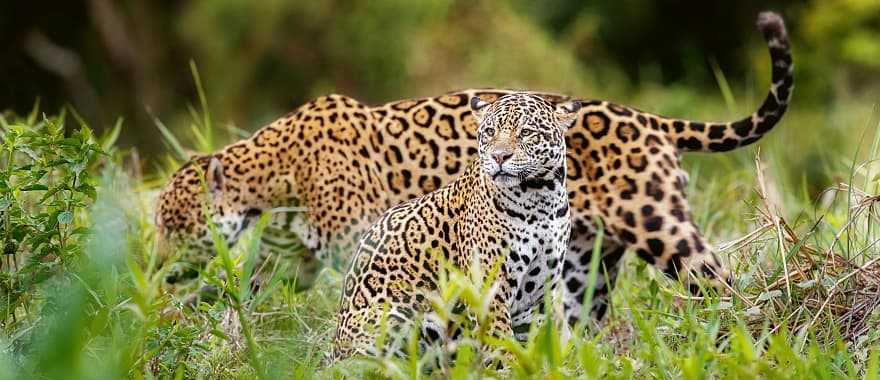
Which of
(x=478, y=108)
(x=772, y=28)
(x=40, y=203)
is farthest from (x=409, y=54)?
(x=40, y=203)

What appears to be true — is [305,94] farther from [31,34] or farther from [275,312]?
[275,312]

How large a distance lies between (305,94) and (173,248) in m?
12.1

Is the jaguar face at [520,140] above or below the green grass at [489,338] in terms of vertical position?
above

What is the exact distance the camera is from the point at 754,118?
21.2 feet

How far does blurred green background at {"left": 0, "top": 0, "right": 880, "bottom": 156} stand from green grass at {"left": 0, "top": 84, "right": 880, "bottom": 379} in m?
7.44

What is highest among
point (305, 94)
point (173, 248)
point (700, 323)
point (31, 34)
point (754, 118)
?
point (31, 34)

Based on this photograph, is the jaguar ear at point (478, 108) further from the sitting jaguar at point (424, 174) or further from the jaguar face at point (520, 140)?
the sitting jaguar at point (424, 174)

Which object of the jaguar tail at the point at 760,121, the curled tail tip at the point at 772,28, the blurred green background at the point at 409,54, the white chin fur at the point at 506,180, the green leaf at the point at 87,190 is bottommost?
the white chin fur at the point at 506,180

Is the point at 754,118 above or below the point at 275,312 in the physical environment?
above

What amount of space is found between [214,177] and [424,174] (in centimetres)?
120

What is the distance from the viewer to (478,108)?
566cm

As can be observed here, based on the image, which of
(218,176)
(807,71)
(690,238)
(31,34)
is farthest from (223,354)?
(31,34)

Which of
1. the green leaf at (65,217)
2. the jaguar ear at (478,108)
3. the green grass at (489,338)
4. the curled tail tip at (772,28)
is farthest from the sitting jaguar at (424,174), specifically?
the green leaf at (65,217)

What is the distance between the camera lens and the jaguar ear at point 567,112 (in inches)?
215
